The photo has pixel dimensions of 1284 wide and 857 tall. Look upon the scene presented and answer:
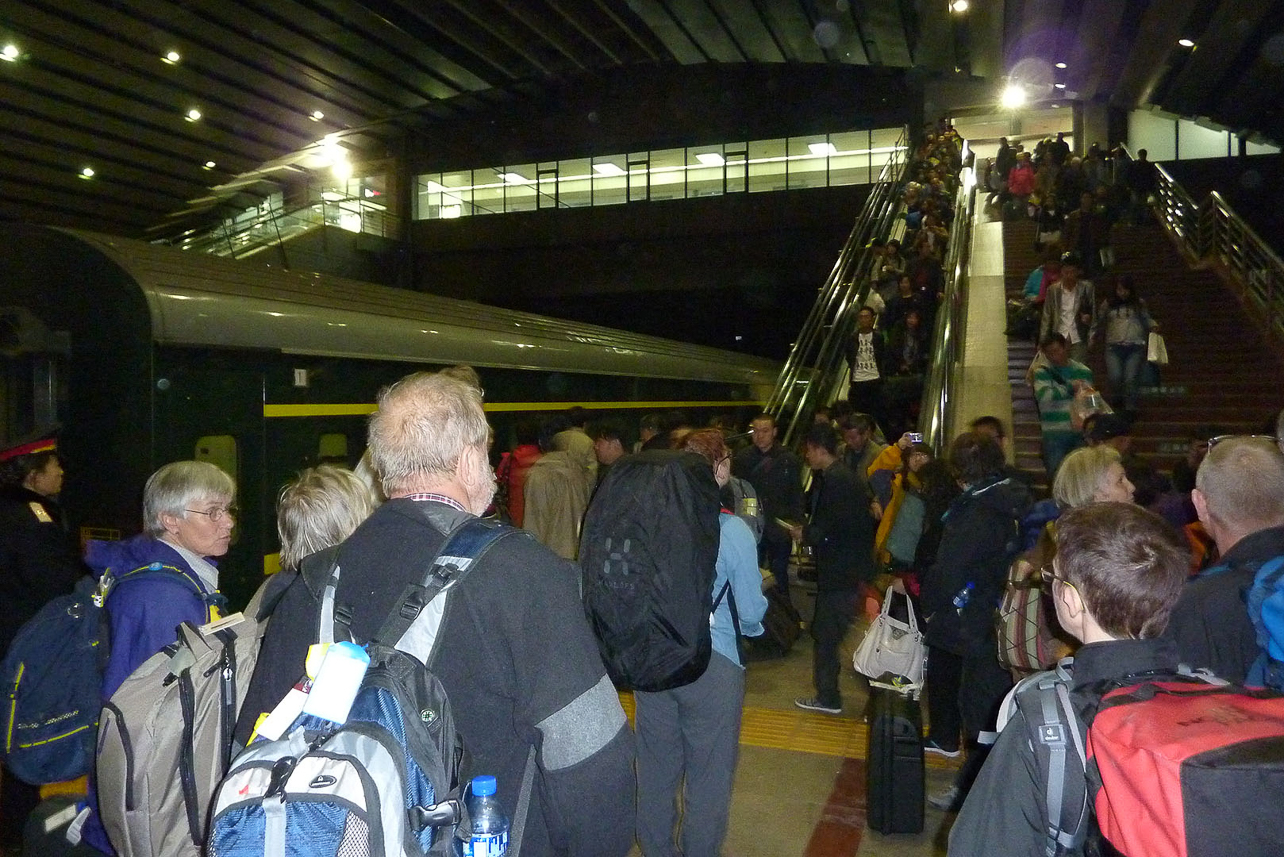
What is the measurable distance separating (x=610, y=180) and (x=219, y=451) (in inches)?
981

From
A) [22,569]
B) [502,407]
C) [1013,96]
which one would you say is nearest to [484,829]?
[22,569]

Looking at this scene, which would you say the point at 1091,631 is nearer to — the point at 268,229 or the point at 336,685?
the point at 336,685

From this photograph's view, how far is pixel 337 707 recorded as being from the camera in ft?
5.03

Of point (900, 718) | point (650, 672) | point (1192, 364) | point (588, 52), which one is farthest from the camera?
point (588, 52)

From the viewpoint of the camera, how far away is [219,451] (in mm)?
5746

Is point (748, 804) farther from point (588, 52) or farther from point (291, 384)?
point (588, 52)

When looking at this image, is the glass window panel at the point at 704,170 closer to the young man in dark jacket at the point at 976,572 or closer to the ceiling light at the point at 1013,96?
the ceiling light at the point at 1013,96

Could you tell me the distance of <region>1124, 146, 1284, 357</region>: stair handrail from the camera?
1130 centimetres

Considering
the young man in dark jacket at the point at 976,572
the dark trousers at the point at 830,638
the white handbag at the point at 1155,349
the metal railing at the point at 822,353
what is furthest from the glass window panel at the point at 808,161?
the young man in dark jacket at the point at 976,572

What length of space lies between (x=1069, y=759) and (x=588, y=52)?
2559cm

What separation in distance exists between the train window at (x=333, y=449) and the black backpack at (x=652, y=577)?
3.61 m

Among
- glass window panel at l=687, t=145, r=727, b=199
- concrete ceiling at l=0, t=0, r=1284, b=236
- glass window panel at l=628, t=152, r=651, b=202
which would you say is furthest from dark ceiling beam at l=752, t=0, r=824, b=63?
glass window panel at l=628, t=152, r=651, b=202

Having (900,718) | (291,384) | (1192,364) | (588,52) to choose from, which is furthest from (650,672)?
(588,52)

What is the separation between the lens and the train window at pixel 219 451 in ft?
18.4
